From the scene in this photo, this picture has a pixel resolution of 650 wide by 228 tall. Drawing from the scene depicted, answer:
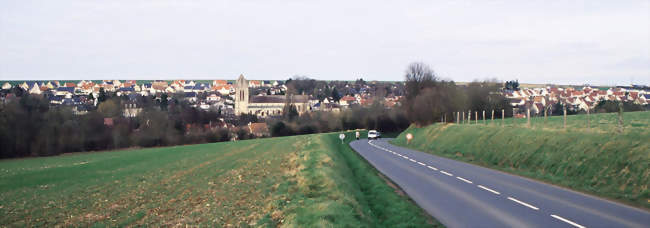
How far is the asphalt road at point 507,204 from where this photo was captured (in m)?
11.2

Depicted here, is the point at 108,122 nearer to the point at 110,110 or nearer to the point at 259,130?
the point at 110,110

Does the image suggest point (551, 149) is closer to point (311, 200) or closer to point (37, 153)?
point (311, 200)

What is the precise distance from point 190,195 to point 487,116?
6220 cm

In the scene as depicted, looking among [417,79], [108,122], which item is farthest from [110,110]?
[417,79]

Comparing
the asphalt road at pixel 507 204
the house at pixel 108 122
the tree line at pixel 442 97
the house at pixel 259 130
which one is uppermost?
the tree line at pixel 442 97

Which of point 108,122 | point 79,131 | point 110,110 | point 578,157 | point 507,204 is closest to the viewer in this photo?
point 507,204

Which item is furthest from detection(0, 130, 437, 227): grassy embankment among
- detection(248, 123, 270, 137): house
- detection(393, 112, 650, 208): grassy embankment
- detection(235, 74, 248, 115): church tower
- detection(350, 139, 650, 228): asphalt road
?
detection(235, 74, 248, 115): church tower

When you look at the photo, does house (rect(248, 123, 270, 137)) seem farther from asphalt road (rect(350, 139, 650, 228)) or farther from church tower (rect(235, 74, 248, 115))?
church tower (rect(235, 74, 248, 115))

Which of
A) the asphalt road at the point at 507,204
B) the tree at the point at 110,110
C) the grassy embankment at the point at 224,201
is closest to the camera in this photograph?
the asphalt road at the point at 507,204

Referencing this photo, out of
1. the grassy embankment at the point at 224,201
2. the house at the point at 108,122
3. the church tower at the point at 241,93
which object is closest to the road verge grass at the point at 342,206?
the grassy embankment at the point at 224,201

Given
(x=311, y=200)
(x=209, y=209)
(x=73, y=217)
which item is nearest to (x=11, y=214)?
(x=73, y=217)

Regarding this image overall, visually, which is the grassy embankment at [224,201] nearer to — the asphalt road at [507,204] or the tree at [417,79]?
the asphalt road at [507,204]

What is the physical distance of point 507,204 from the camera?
43.8 ft

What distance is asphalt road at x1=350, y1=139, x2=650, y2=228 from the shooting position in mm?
11164
